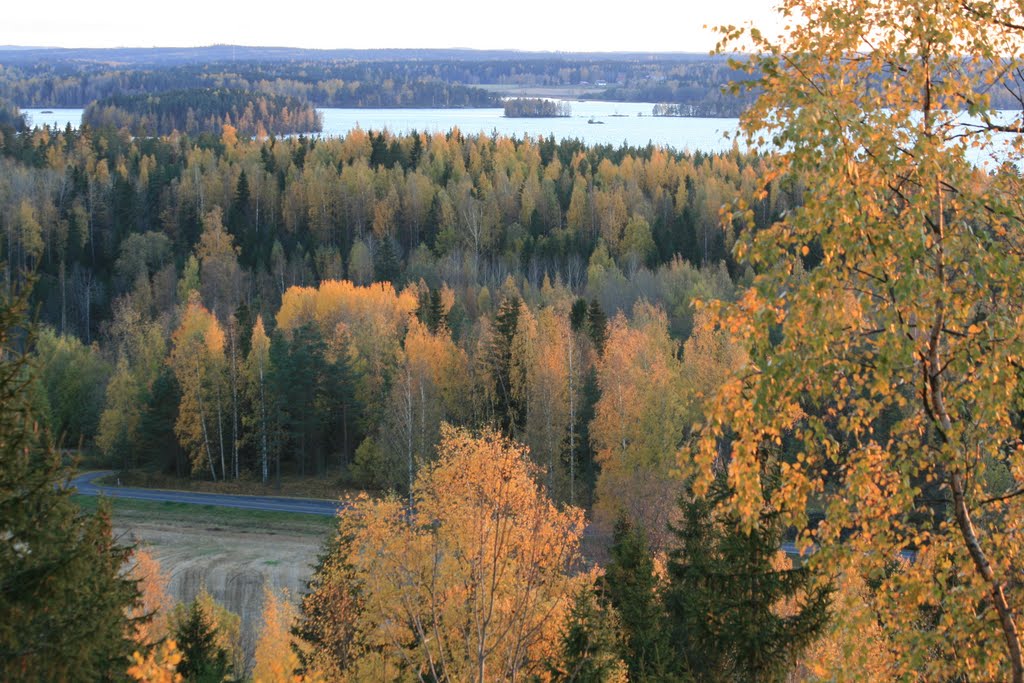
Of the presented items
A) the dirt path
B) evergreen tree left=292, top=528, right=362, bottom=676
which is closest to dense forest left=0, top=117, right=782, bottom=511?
the dirt path

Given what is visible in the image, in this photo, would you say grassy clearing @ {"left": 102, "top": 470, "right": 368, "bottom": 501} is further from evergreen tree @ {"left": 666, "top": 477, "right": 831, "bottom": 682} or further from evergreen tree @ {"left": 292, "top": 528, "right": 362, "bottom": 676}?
evergreen tree @ {"left": 666, "top": 477, "right": 831, "bottom": 682}

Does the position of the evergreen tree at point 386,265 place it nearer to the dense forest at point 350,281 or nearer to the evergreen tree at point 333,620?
the dense forest at point 350,281

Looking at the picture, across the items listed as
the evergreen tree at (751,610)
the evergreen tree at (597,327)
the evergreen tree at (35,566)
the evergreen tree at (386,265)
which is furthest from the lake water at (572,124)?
the evergreen tree at (35,566)

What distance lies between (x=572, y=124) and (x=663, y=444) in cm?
12710

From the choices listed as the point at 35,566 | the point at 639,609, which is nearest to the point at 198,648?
the point at 639,609

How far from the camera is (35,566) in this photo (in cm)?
829

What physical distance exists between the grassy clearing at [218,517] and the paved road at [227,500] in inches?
22.9

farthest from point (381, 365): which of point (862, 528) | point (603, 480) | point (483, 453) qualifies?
point (862, 528)

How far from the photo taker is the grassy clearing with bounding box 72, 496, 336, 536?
3875 cm

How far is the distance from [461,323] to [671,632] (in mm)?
36411

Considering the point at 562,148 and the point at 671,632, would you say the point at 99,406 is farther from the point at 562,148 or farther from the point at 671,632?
the point at 562,148

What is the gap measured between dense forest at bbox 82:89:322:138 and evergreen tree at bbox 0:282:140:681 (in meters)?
152

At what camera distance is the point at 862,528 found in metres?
6.41

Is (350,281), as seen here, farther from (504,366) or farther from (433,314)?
(504,366)
